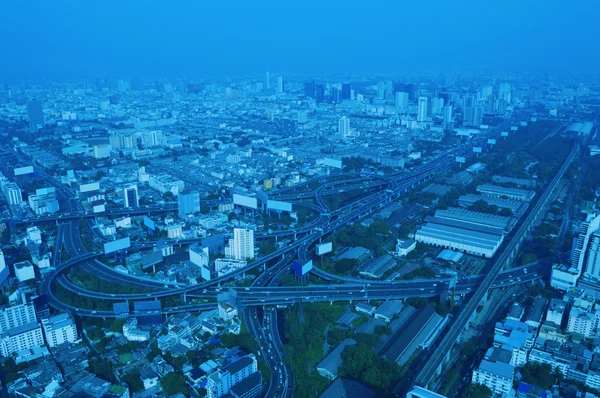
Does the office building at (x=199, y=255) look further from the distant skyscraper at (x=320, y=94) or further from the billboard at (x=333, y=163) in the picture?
the distant skyscraper at (x=320, y=94)

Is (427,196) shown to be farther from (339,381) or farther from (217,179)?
(339,381)

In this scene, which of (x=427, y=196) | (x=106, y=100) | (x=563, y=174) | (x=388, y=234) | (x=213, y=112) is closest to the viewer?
(x=388, y=234)

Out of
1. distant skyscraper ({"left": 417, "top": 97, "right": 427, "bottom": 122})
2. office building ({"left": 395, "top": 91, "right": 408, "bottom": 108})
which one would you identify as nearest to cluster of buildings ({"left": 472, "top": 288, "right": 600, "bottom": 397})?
distant skyscraper ({"left": 417, "top": 97, "right": 427, "bottom": 122})

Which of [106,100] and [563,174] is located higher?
[106,100]

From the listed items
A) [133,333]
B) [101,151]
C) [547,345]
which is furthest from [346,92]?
[133,333]

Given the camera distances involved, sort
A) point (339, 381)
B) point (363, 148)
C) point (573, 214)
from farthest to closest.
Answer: point (363, 148) < point (573, 214) < point (339, 381)

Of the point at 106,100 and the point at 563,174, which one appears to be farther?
the point at 106,100

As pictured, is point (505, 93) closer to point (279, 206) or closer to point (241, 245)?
point (279, 206)

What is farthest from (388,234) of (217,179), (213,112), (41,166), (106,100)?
(106,100)
